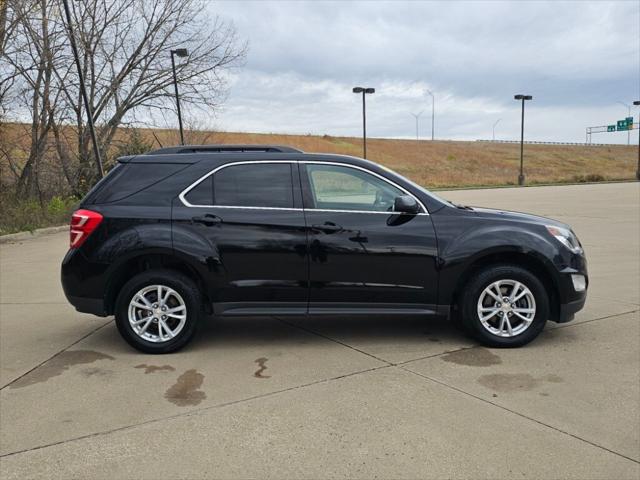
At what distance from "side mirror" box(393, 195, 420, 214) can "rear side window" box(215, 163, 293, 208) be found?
94cm

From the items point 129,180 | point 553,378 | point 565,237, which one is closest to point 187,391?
point 129,180

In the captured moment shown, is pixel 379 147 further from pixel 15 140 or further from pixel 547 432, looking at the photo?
pixel 547 432

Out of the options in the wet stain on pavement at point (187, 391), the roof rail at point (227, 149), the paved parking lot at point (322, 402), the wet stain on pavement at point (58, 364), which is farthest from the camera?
the roof rail at point (227, 149)

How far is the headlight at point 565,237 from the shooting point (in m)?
4.88

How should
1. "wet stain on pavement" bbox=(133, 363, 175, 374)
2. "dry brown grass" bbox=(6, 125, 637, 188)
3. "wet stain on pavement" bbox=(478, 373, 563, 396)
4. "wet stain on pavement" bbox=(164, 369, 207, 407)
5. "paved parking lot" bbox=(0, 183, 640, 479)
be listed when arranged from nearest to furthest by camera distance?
"paved parking lot" bbox=(0, 183, 640, 479), "wet stain on pavement" bbox=(164, 369, 207, 407), "wet stain on pavement" bbox=(478, 373, 563, 396), "wet stain on pavement" bbox=(133, 363, 175, 374), "dry brown grass" bbox=(6, 125, 637, 188)

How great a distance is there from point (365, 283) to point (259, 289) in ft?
3.07

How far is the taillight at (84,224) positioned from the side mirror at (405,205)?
2.59 meters

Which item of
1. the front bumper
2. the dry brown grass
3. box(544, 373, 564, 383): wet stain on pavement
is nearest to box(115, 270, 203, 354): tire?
box(544, 373, 564, 383): wet stain on pavement

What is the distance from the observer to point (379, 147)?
100 meters

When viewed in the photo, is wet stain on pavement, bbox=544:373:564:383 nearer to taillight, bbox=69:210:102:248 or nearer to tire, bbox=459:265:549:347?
tire, bbox=459:265:549:347

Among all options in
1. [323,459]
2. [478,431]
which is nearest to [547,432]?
[478,431]

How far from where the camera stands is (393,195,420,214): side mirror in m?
4.66

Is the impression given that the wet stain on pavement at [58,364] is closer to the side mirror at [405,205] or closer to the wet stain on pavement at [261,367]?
the wet stain on pavement at [261,367]

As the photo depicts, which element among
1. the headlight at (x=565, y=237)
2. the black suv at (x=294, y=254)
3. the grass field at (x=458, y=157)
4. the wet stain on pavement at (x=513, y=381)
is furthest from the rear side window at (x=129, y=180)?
the grass field at (x=458, y=157)
